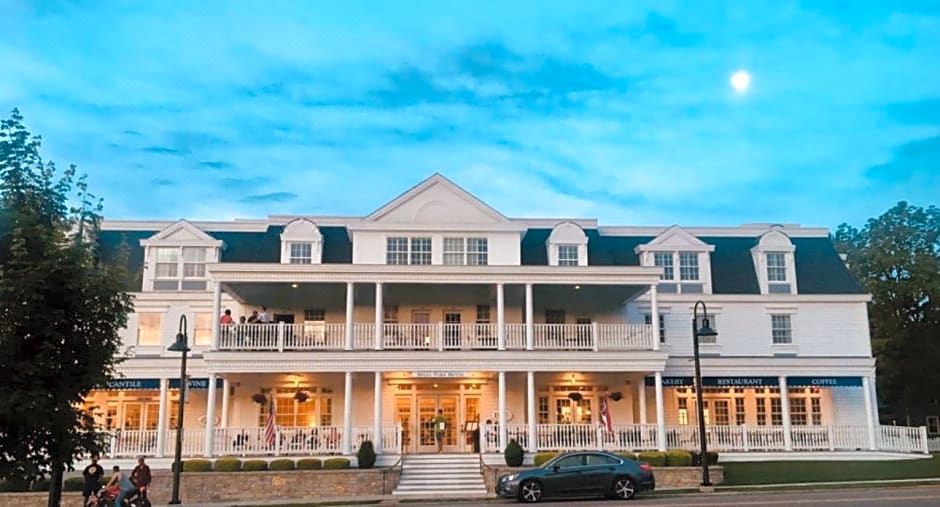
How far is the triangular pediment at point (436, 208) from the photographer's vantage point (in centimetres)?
3164

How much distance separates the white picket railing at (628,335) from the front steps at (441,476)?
673 centimetres

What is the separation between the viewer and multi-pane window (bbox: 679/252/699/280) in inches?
1345

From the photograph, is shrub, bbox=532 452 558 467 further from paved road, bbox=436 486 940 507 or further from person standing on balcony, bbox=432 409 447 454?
person standing on balcony, bbox=432 409 447 454

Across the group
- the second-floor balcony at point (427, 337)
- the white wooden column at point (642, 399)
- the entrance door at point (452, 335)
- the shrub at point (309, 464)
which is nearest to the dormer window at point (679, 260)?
the second-floor balcony at point (427, 337)

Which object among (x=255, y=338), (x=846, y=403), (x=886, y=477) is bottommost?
(x=886, y=477)

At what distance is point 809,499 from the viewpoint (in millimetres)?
18297

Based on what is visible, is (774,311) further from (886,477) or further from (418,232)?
(418,232)

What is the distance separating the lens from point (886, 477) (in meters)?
24.9

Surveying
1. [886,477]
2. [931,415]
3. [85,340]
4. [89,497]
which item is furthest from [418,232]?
[931,415]

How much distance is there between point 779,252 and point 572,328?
36.0 feet

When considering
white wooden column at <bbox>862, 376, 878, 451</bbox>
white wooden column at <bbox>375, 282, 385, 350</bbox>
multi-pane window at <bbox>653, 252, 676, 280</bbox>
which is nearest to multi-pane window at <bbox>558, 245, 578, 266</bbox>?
multi-pane window at <bbox>653, 252, 676, 280</bbox>

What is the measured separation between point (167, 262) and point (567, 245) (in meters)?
16.5

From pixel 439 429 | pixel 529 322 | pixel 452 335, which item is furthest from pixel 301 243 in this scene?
pixel 529 322

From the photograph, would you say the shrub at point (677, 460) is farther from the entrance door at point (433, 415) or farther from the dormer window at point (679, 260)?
the dormer window at point (679, 260)
